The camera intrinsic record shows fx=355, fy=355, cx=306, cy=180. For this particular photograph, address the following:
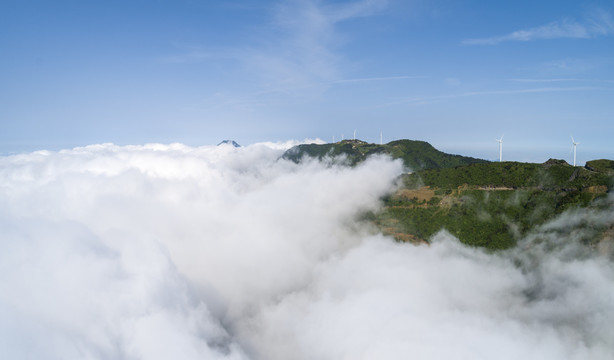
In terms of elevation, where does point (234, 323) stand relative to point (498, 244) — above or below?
below

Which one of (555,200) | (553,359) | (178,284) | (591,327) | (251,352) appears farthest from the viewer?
(555,200)

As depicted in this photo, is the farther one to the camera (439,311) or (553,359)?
(439,311)

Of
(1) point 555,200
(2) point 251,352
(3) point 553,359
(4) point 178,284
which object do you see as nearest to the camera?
(3) point 553,359

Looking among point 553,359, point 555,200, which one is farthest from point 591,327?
point 555,200

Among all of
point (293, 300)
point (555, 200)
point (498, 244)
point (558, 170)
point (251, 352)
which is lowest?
point (251, 352)

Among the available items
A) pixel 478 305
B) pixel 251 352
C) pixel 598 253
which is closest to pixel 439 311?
pixel 478 305

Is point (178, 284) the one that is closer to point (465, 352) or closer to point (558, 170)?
point (465, 352)

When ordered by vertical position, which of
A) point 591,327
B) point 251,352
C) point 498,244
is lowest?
point 251,352

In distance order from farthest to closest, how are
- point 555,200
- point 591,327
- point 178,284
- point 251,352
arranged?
point 555,200, point 251,352, point 178,284, point 591,327

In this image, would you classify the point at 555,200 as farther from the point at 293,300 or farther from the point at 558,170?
the point at 293,300
